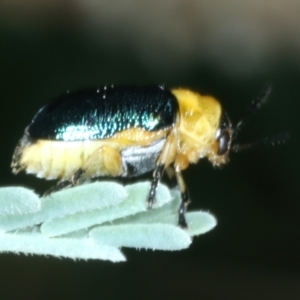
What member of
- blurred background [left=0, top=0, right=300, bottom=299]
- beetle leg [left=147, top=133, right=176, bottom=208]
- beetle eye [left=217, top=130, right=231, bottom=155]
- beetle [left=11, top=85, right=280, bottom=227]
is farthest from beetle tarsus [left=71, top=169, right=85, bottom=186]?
blurred background [left=0, top=0, right=300, bottom=299]

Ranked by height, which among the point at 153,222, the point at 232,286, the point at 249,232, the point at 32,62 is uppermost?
the point at 153,222

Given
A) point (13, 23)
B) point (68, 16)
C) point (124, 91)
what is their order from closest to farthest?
point (124, 91) → point (13, 23) → point (68, 16)

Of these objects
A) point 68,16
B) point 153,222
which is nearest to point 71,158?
point 153,222

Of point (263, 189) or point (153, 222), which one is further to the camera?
point (263, 189)

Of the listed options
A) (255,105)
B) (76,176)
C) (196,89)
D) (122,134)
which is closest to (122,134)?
(122,134)

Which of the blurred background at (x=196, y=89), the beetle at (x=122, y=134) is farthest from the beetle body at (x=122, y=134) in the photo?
the blurred background at (x=196, y=89)

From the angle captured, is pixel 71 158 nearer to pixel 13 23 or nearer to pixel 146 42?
pixel 13 23

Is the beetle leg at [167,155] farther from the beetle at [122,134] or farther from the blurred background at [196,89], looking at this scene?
the blurred background at [196,89]

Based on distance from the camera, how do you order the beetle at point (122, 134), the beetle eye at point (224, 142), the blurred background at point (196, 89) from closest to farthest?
the beetle at point (122, 134), the beetle eye at point (224, 142), the blurred background at point (196, 89)
